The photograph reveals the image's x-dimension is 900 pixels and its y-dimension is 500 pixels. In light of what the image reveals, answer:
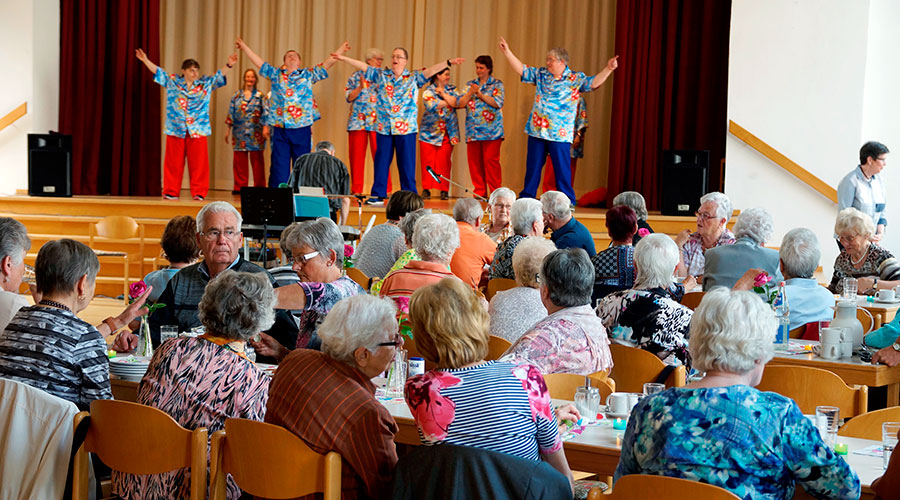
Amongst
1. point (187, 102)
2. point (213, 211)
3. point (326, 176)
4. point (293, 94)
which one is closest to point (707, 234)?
point (213, 211)

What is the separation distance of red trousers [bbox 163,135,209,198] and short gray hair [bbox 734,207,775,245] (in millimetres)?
6647

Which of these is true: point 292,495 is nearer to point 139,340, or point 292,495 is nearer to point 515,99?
point 139,340

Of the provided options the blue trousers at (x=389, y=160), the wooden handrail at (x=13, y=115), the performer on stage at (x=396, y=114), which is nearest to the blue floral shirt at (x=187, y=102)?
the wooden handrail at (x=13, y=115)

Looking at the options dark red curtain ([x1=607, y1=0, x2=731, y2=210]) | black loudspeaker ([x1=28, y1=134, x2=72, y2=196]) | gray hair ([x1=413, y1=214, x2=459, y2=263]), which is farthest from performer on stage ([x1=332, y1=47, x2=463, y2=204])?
gray hair ([x1=413, y1=214, x2=459, y2=263])

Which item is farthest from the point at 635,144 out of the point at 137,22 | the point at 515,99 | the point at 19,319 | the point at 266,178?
the point at 19,319

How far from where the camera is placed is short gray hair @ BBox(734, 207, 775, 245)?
5.19 metres

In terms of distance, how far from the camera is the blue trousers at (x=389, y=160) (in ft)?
33.2

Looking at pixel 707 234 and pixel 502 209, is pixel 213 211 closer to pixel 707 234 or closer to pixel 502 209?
pixel 502 209

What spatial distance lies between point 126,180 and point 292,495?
9.29 m

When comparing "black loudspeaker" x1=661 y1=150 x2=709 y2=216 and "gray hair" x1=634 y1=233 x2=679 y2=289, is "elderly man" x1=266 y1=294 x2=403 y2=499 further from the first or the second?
"black loudspeaker" x1=661 y1=150 x2=709 y2=216

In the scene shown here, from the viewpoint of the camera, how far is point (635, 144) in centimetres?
1019

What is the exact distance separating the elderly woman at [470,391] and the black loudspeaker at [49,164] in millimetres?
8336

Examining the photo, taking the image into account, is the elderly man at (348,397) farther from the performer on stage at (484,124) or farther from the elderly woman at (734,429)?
the performer on stage at (484,124)

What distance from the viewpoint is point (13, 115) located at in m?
10.3
